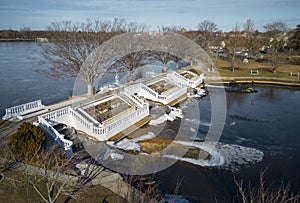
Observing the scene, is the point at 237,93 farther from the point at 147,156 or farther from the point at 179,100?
the point at 147,156

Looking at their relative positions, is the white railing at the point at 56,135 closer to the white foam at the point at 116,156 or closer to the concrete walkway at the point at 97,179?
the white foam at the point at 116,156

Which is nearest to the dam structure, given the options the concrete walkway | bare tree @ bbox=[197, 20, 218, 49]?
the concrete walkway

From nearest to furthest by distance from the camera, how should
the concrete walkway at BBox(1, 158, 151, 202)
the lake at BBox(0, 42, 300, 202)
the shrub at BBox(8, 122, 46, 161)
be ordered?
the concrete walkway at BBox(1, 158, 151, 202) → the shrub at BBox(8, 122, 46, 161) → the lake at BBox(0, 42, 300, 202)

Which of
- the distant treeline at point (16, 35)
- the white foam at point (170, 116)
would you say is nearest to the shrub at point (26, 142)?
the white foam at point (170, 116)

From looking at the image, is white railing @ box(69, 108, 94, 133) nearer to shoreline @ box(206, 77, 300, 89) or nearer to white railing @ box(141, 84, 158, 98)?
white railing @ box(141, 84, 158, 98)

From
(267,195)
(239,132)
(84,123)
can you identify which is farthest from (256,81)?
(267,195)

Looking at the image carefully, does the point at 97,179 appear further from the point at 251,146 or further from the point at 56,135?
the point at 251,146
